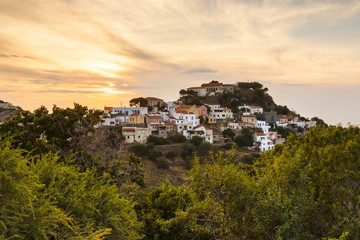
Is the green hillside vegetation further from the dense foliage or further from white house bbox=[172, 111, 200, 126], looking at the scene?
white house bbox=[172, 111, 200, 126]

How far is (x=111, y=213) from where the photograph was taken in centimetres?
741

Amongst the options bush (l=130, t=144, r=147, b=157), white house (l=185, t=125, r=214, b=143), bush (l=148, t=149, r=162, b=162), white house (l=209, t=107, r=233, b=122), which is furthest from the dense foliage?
white house (l=209, t=107, r=233, b=122)

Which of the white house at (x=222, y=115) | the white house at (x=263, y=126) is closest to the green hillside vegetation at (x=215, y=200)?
the white house at (x=263, y=126)

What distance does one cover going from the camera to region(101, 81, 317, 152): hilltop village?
162ft

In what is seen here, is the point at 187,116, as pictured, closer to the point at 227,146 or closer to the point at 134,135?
the point at 227,146

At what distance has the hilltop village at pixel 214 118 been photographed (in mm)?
49312

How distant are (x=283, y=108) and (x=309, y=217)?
77120mm

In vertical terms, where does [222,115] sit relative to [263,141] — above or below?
above

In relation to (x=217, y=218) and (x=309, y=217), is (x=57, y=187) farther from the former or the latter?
(x=309, y=217)

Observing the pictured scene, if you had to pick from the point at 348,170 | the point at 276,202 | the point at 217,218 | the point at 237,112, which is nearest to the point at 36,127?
the point at 217,218

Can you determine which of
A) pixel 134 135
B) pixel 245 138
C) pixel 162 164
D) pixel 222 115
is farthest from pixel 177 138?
pixel 222 115

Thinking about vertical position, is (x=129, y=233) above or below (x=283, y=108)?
below

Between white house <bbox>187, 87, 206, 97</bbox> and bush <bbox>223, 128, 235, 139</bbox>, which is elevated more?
white house <bbox>187, 87, 206, 97</bbox>

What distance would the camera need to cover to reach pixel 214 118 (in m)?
63.8
